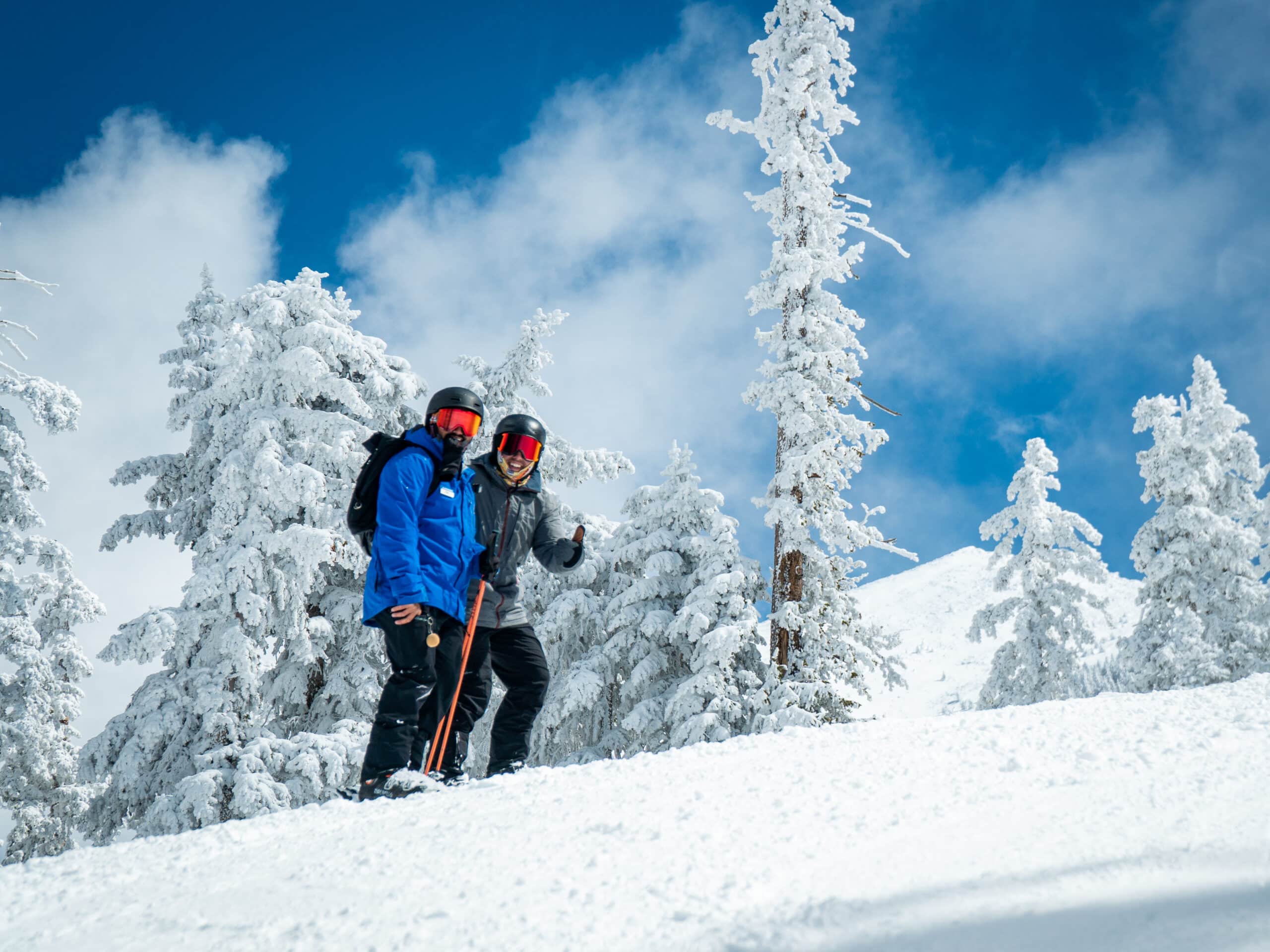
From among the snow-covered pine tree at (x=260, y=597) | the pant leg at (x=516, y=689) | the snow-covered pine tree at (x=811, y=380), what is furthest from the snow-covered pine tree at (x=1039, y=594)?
the pant leg at (x=516, y=689)

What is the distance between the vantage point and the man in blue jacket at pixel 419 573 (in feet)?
14.0

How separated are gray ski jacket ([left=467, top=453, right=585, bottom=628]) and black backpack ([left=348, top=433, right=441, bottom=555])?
20.4 inches

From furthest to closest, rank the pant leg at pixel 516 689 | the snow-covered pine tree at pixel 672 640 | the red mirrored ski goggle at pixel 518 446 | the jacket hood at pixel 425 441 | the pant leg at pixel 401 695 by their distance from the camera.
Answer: the snow-covered pine tree at pixel 672 640
the red mirrored ski goggle at pixel 518 446
the pant leg at pixel 516 689
the jacket hood at pixel 425 441
the pant leg at pixel 401 695

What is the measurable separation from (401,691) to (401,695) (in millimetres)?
19

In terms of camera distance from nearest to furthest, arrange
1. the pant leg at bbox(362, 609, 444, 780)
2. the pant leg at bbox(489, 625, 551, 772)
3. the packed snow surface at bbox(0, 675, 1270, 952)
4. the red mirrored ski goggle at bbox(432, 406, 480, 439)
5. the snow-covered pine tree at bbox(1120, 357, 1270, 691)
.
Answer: the packed snow surface at bbox(0, 675, 1270, 952)
the pant leg at bbox(362, 609, 444, 780)
the red mirrored ski goggle at bbox(432, 406, 480, 439)
the pant leg at bbox(489, 625, 551, 772)
the snow-covered pine tree at bbox(1120, 357, 1270, 691)

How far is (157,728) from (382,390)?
6.35 metres

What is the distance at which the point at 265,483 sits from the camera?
11664 millimetres

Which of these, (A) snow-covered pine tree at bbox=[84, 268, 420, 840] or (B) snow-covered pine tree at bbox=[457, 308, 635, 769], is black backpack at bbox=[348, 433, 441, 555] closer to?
(A) snow-covered pine tree at bbox=[84, 268, 420, 840]

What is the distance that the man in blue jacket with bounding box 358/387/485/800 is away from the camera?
4270 mm

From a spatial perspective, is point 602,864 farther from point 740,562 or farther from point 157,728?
point 740,562

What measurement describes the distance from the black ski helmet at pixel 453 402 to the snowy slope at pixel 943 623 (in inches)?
367

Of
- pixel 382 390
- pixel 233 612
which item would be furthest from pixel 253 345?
pixel 233 612

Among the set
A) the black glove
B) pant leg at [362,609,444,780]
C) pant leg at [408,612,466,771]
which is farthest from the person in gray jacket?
pant leg at [362,609,444,780]

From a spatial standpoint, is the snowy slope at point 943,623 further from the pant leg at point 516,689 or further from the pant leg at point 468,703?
the pant leg at point 468,703
